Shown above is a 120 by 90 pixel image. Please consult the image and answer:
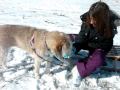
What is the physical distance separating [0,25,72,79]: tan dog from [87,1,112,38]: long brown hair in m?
0.81

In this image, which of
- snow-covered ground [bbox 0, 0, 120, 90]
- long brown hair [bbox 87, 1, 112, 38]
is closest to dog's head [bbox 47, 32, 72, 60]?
snow-covered ground [bbox 0, 0, 120, 90]

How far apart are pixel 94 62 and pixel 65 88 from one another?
669mm

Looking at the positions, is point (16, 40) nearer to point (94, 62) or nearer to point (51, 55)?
point (51, 55)

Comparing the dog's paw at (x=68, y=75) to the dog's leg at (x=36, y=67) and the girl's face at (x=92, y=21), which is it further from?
the girl's face at (x=92, y=21)

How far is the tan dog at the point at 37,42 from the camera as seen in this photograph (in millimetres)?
4922

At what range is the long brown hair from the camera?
545 cm

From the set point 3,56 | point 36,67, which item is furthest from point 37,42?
point 3,56

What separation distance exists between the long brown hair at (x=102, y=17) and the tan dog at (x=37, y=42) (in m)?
0.81

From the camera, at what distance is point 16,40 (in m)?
5.61

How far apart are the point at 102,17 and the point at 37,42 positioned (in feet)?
3.89

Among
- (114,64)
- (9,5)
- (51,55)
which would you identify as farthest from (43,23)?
(51,55)

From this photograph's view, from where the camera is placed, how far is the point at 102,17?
5492 mm

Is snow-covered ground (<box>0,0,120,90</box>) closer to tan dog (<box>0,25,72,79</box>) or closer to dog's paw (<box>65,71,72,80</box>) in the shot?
dog's paw (<box>65,71,72,80</box>)

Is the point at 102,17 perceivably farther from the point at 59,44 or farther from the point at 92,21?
the point at 59,44
